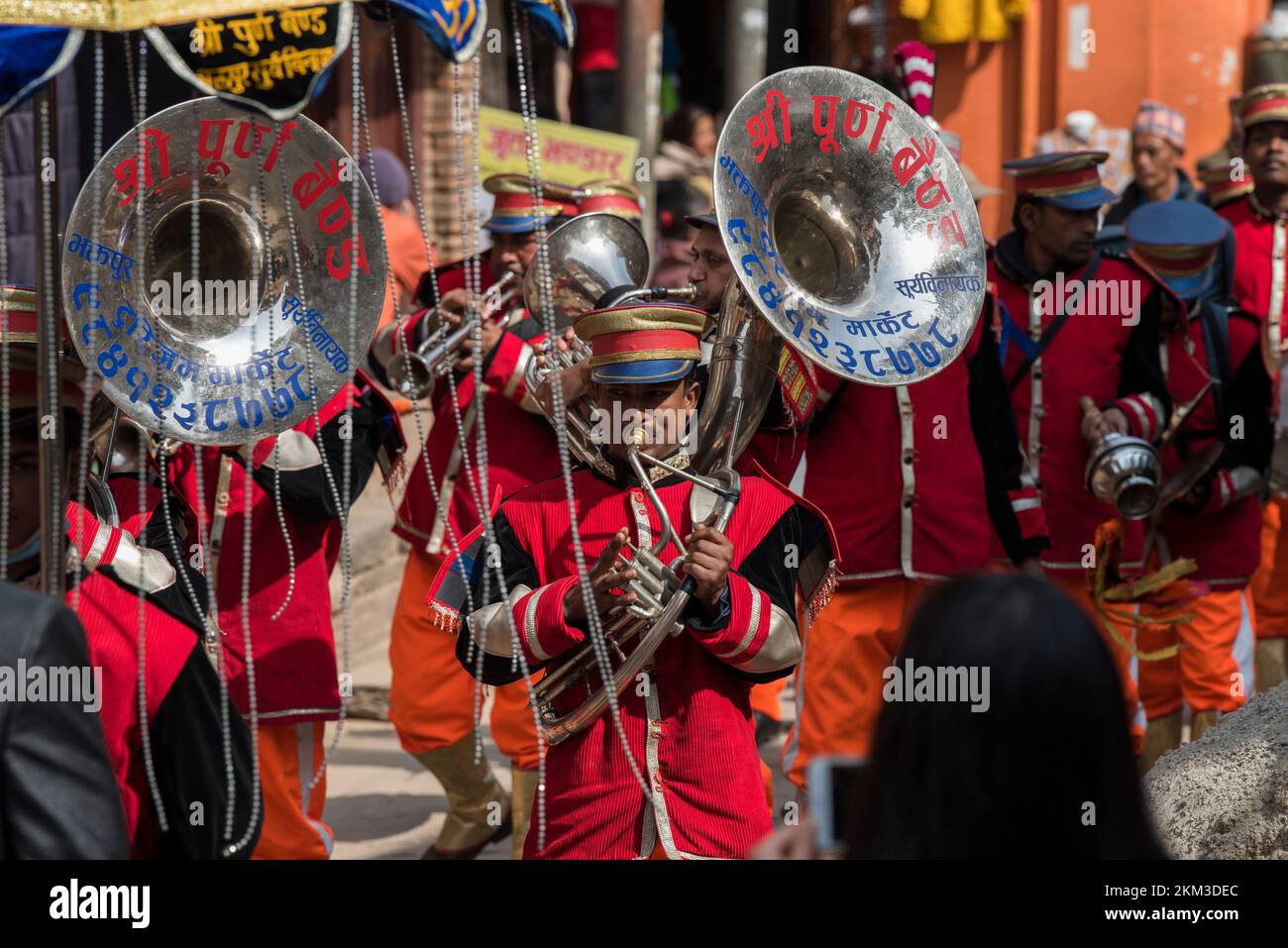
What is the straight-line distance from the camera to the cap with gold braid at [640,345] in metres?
3.47

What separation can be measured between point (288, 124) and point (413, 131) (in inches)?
248

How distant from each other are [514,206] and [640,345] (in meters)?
2.15

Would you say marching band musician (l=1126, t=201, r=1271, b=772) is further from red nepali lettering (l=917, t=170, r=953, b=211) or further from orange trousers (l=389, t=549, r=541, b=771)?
orange trousers (l=389, t=549, r=541, b=771)

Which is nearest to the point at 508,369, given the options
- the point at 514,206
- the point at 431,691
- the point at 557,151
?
the point at 514,206

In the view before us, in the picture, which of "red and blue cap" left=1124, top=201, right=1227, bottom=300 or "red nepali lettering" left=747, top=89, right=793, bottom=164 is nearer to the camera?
"red nepali lettering" left=747, top=89, right=793, bottom=164

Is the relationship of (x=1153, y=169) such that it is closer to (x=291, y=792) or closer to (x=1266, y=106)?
(x=1266, y=106)

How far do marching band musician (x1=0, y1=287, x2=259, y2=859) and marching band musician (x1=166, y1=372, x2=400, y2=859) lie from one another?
138 cm

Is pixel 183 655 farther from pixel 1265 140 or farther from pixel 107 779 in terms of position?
pixel 1265 140

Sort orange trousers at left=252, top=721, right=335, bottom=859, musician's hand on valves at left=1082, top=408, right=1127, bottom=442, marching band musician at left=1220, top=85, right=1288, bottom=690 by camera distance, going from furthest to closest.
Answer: marching band musician at left=1220, top=85, right=1288, bottom=690 < musician's hand on valves at left=1082, top=408, right=1127, bottom=442 < orange trousers at left=252, top=721, right=335, bottom=859

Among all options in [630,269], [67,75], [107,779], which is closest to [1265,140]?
[630,269]

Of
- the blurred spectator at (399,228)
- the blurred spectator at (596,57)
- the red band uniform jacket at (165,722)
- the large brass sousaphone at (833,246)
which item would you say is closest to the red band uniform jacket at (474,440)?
the large brass sousaphone at (833,246)

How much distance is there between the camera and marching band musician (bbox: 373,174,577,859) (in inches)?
205

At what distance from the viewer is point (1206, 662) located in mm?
5844

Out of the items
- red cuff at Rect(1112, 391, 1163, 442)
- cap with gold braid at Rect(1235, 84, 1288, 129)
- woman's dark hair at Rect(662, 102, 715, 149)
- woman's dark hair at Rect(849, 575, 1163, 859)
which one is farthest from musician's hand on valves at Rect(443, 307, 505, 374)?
woman's dark hair at Rect(662, 102, 715, 149)
